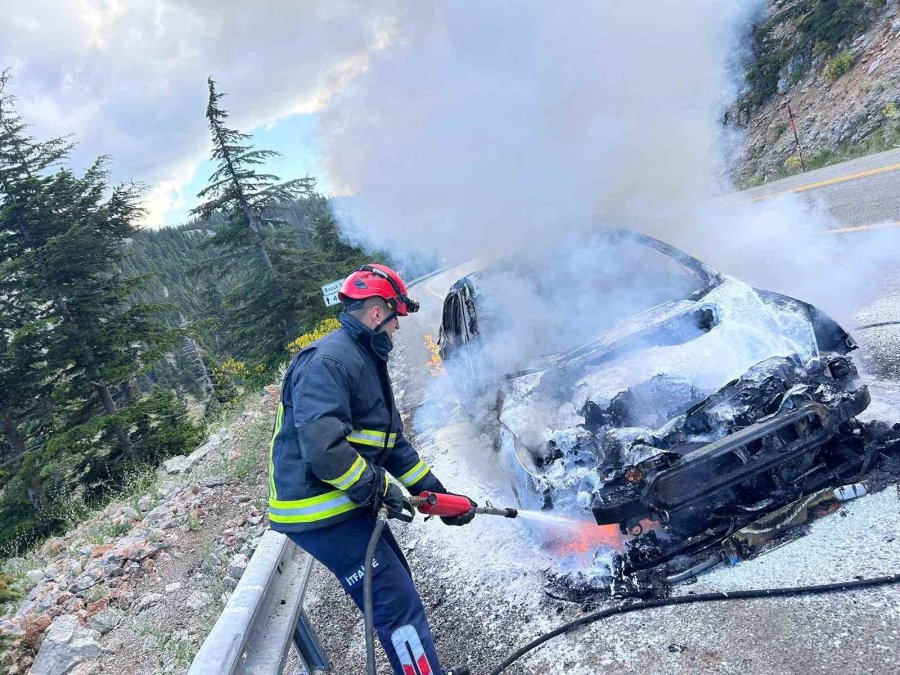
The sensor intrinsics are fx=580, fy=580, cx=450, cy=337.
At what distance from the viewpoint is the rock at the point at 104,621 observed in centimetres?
425

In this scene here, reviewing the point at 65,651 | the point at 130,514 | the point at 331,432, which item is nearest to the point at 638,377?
the point at 331,432

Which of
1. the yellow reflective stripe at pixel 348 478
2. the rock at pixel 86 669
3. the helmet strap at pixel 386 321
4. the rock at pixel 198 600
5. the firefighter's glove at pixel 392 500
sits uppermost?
the helmet strap at pixel 386 321

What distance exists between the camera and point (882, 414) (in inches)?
157

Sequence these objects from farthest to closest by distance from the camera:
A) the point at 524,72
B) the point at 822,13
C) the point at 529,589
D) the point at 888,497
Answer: the point at 822,13, the point at 524,72, the point at 529,589, the point at 888,497

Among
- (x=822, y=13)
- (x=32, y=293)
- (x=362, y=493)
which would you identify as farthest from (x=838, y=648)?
(x=822, y=13)

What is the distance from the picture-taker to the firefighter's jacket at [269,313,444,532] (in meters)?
2.64

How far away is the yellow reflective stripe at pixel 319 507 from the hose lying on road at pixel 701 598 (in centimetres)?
118

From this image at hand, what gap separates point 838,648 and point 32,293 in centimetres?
1662

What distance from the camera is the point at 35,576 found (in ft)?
20.5

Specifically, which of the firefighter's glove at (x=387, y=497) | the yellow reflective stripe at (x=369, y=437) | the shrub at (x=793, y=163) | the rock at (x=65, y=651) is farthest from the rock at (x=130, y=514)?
the shrub at (x=793, y=163)

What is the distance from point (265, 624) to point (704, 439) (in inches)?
104

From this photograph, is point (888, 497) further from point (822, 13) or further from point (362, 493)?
point (822, 13)

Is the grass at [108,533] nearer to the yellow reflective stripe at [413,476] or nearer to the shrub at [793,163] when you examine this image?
the yellow reflective stripe at [413,476]

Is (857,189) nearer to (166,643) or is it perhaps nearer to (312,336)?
(166,643)
